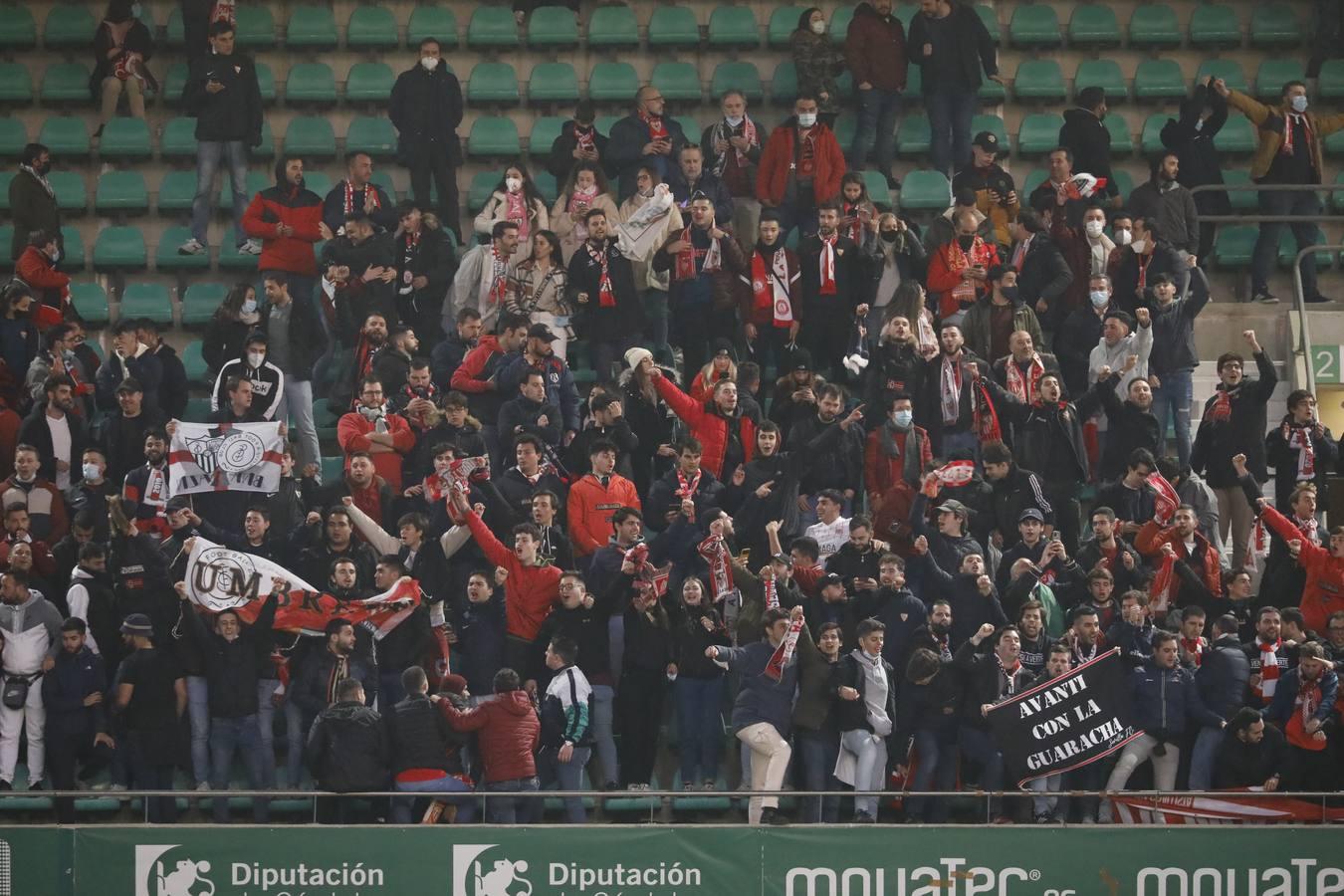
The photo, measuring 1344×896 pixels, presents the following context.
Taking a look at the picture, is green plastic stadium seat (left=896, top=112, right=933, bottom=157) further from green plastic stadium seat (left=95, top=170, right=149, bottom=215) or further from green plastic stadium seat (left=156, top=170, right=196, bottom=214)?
green plastic stadium seat (left=95, top=170, right=149, bottom=215)

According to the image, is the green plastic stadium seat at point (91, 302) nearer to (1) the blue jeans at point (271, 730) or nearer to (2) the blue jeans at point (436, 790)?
(1) the blue jeans at point (271, 730)

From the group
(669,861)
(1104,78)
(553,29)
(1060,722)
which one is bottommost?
(669,861)

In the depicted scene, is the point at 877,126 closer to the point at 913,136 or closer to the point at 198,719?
the point at 913,136

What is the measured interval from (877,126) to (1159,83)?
338 cm

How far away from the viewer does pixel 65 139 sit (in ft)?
76.0

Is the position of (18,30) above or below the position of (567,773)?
above

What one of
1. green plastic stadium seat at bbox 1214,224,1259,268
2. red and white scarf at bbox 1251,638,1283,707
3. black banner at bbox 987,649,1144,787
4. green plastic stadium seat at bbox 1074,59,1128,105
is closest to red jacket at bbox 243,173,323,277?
black banner at bbox 987,649,1144,787

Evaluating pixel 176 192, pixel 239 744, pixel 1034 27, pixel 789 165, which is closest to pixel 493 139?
pixel 176 192

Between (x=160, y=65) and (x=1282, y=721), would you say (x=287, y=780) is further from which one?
(x=160, y=65)

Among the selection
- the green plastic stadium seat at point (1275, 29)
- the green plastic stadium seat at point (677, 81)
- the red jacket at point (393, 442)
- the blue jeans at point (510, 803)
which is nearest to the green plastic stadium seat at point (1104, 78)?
the green plastic stadium seat at point (1275, 29)

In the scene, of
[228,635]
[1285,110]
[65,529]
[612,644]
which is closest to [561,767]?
[612,644]

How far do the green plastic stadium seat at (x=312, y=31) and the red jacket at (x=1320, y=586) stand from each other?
1155 centimetres

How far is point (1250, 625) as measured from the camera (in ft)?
55.9

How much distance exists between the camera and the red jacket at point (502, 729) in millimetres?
15461
